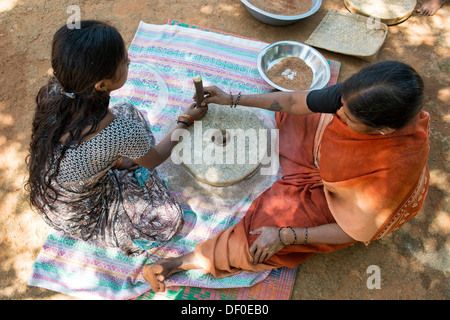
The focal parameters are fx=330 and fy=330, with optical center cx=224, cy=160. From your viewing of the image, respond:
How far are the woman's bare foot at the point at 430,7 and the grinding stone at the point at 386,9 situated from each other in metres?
0.14

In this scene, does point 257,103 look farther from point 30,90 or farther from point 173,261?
point 30,90

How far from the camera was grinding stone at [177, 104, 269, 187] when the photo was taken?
7.54 feet

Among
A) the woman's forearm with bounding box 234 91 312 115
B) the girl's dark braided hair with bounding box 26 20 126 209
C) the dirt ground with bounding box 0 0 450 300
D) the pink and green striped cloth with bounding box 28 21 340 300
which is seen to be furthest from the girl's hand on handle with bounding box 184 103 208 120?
the dirt ground with bounding box 0 0 450 300

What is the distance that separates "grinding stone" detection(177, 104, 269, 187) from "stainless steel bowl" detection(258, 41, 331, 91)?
0.52 m

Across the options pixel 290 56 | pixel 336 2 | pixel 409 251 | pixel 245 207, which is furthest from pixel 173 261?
pixel 336 2

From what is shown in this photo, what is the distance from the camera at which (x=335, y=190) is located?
1.86 meters

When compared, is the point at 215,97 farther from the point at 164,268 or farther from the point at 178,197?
the point at 164,268

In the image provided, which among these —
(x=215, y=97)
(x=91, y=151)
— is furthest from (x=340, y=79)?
(x=91, y=151)

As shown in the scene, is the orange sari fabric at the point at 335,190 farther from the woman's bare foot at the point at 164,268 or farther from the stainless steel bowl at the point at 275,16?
the stainless steel bowl at the point at 275,16

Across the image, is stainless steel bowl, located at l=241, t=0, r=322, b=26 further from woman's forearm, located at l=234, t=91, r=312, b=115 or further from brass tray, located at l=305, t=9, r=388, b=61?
woman's forearm, located at l=234, t=91, r=312, b=115

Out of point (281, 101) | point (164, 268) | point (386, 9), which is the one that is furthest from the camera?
point (386, 9)

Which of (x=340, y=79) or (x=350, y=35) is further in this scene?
(x=350, y=35)

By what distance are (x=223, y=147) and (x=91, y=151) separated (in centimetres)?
106

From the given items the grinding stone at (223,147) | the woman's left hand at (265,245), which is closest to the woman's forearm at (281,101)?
the grinding stone at (223,147)
